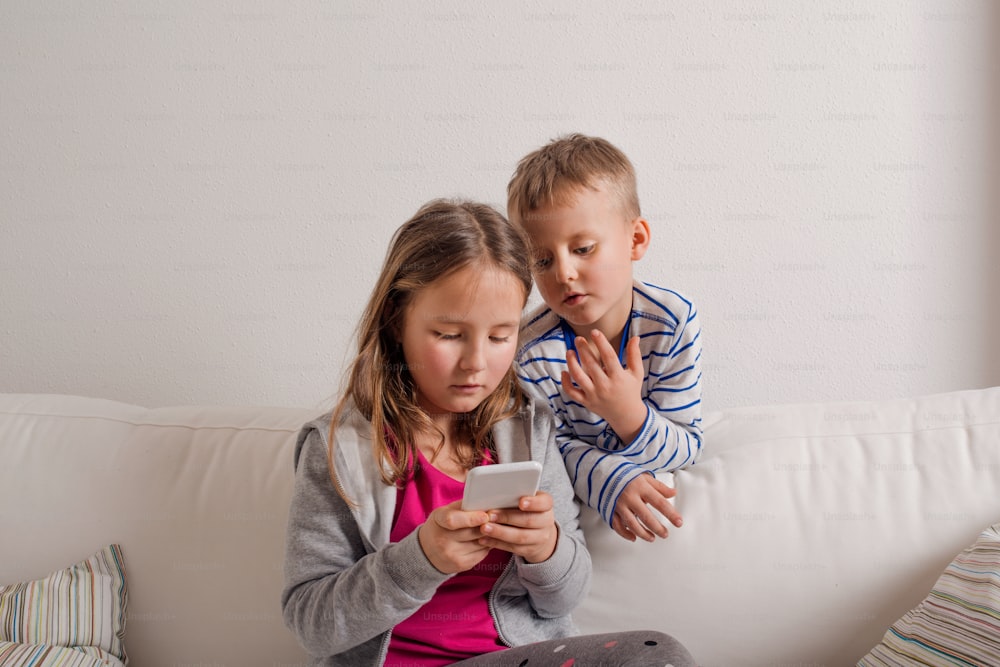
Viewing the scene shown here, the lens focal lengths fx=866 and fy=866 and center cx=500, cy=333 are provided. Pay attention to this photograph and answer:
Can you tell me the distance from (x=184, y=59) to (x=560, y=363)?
1070 millimetres

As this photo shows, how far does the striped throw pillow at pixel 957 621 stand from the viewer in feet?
3.81

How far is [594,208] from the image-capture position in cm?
139

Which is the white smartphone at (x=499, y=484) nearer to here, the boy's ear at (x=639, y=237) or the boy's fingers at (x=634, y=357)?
the boy's fingers at (x=634, y=357)

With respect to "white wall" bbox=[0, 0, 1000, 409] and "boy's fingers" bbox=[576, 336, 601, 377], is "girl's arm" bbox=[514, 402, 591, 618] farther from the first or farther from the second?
"white wall" bbox=[0, 0, 1000, 409]

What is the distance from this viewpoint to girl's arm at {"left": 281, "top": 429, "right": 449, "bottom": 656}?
110cm

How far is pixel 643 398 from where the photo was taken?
1.49 m

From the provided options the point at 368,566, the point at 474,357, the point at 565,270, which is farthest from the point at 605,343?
the point at 368,566

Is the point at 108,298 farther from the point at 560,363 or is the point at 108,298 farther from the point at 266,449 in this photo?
the point at 560,363

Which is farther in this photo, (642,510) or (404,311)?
(642,510)

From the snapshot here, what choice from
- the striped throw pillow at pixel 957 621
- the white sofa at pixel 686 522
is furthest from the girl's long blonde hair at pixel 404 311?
the striped throw pillow at pixel 957 621

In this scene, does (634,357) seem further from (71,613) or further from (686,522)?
(71,613)

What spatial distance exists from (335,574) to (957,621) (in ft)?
2.84

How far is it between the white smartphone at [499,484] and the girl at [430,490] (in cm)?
3

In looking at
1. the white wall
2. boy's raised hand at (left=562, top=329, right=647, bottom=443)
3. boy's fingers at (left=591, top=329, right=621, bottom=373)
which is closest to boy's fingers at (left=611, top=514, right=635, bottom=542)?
boy's raised hand at (left=562, top=329, right=647, bottom=443)
